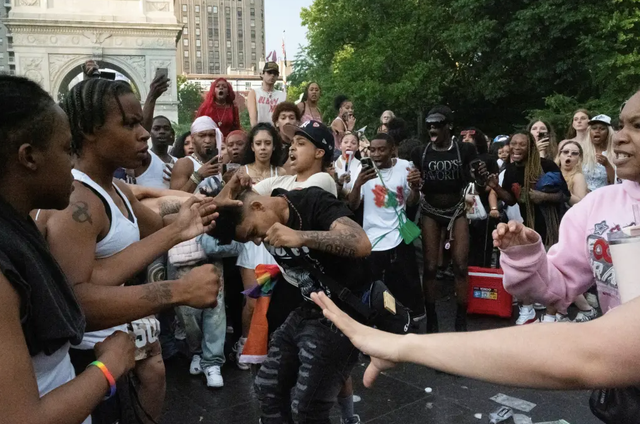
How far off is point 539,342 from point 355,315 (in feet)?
6.20

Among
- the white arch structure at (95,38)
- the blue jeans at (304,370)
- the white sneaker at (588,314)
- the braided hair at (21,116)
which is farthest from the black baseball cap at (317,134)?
the white arch structure at (95,38)

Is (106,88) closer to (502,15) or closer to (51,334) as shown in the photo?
(51,334)

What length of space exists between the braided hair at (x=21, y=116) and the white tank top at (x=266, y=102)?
225 inches

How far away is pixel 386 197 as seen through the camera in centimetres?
567

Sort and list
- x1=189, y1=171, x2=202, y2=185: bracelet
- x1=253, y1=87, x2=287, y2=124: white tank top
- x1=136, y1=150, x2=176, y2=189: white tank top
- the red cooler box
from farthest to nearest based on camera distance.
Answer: x1=253, y1=87, x2=287, y2=124: white tank top
the red cooler box
x1=136, y1=150, x2=176, y2=189: white tank top
x1=189, y1=171, x2=202, y2=185: bracelet

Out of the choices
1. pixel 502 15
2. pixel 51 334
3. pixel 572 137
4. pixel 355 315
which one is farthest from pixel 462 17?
pixel 51 334

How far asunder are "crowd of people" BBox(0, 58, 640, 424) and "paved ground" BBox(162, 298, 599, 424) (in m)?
0.31

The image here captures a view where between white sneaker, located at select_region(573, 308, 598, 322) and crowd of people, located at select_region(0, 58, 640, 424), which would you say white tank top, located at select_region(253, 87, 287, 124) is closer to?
crowd of people, located at select_region(0, 58, 640, 424)

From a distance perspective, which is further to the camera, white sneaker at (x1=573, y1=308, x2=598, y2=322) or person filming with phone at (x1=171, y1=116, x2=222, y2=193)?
white sneaker at (x1=573, y1=308, x2=598, y2=322)

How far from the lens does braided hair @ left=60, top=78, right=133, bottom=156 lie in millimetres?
2291

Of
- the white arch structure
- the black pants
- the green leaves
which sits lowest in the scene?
the black pants

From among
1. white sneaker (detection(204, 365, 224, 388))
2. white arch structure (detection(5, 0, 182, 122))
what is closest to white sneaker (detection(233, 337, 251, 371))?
white sneaker (detection(204, 365, 224, 388))

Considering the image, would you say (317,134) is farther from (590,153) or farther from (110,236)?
(590,153)

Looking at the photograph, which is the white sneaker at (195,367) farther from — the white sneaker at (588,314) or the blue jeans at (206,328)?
the white sneaker at (588,314)
